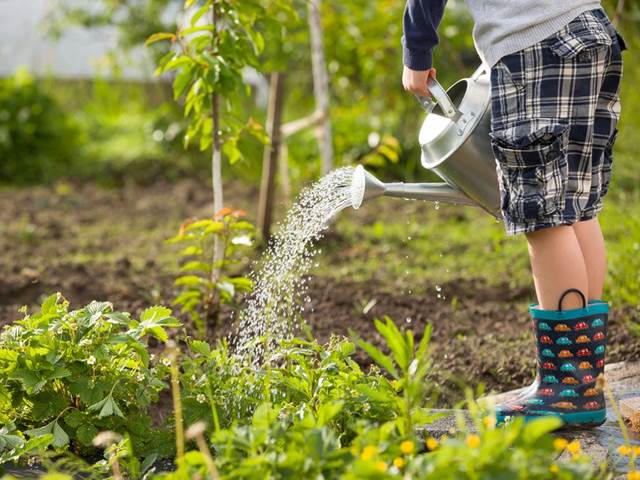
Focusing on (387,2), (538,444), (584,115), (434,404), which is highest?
(387,2)

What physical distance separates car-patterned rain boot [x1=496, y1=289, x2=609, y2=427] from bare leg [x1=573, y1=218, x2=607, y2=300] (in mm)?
86

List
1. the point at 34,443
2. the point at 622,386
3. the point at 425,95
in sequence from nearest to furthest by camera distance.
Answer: the point at 34,443 < the point at 425,95 < the point at 622,386

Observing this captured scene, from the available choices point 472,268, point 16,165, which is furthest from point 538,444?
point 16,165

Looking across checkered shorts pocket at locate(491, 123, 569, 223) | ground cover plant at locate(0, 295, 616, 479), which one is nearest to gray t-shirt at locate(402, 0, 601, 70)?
checkered shorts pocket at locate(491, 123, 569, 223)

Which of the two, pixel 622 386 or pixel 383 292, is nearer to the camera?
pixel 622 386

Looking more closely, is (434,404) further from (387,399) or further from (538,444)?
(538,444)

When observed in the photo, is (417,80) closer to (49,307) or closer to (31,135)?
(49,307)

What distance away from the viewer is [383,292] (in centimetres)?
337

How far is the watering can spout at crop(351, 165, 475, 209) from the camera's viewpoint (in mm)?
2193

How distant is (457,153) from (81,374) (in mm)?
899

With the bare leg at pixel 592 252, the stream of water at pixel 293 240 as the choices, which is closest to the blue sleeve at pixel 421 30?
the stream of water at pixel 293 240

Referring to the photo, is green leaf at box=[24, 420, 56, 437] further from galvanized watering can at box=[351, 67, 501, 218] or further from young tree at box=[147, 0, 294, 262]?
young tree at box=[147, 0, 294, 262]

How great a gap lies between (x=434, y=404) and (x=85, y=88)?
7.23m

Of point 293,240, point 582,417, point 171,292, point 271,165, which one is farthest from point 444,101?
point 271,165
